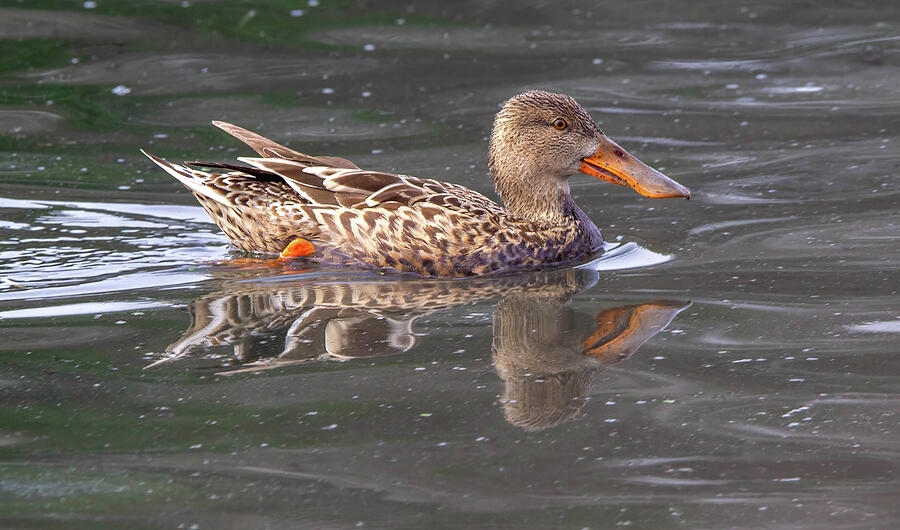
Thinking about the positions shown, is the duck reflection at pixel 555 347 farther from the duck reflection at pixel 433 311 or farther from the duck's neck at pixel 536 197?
the duck's neck at pixel 536 197

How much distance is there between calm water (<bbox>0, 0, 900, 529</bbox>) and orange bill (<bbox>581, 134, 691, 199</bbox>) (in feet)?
1.10

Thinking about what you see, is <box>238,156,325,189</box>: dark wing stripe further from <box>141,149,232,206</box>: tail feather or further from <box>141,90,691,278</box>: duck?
<box>141,149,232,206</box>: tail feather

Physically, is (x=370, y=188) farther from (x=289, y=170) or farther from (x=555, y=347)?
(x=555, y=347)

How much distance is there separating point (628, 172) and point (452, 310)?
1761mm

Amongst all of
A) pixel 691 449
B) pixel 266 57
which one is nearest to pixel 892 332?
pixel 691 449

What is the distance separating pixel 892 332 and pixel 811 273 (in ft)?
3.55

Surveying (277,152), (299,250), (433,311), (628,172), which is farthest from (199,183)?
(628,172)

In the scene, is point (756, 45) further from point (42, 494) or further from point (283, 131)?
point (42, 494)

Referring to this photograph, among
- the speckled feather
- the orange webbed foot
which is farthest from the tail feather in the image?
the orange webbed foot

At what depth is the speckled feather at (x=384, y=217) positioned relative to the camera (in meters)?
7.43

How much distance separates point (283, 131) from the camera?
10.6 metres

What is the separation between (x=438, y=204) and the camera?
7574 mm

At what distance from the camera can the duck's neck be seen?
7867 mm

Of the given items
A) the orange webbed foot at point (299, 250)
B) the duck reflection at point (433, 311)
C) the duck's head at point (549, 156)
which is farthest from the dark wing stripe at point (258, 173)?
the duck's head at point (549, 156)
